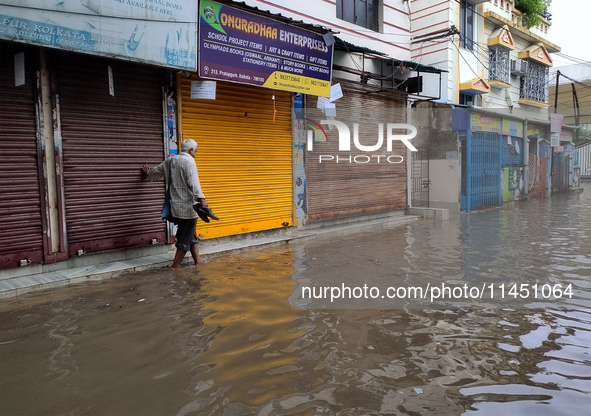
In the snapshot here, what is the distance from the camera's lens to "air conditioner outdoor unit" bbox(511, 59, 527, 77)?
19484 millimetres

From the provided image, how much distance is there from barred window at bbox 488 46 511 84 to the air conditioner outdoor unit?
0.71m

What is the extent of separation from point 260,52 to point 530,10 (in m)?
17.3

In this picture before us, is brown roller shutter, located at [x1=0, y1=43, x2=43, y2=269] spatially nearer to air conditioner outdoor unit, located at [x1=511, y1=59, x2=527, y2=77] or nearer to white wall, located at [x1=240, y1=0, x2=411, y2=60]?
white wall, located at [x1=240, y1=0, x2=411, y2=60]

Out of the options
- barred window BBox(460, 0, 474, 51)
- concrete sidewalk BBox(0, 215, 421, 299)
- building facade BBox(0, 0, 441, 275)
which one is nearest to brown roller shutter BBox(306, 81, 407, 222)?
building facade BBox(0, 0, 441, 275)

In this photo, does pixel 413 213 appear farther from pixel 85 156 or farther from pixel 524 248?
pixel 85 156

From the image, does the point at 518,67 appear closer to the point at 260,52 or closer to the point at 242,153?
the point at 260,52

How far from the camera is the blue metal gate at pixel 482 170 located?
15.3m

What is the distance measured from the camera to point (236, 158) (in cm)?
837

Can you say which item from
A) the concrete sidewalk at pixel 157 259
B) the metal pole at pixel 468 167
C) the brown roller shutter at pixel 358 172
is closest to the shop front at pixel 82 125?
the concrete sidewalk at pixel 157 259

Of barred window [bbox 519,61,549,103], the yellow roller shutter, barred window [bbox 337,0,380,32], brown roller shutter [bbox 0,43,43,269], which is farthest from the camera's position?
barred window [bbox 519,61,549,103]

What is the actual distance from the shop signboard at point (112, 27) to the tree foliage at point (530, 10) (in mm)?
18440

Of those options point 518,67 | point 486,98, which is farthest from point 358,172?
point 518,67

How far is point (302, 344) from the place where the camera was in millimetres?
3635

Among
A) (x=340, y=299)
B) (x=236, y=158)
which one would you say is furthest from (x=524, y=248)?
(x=236, y=158)
